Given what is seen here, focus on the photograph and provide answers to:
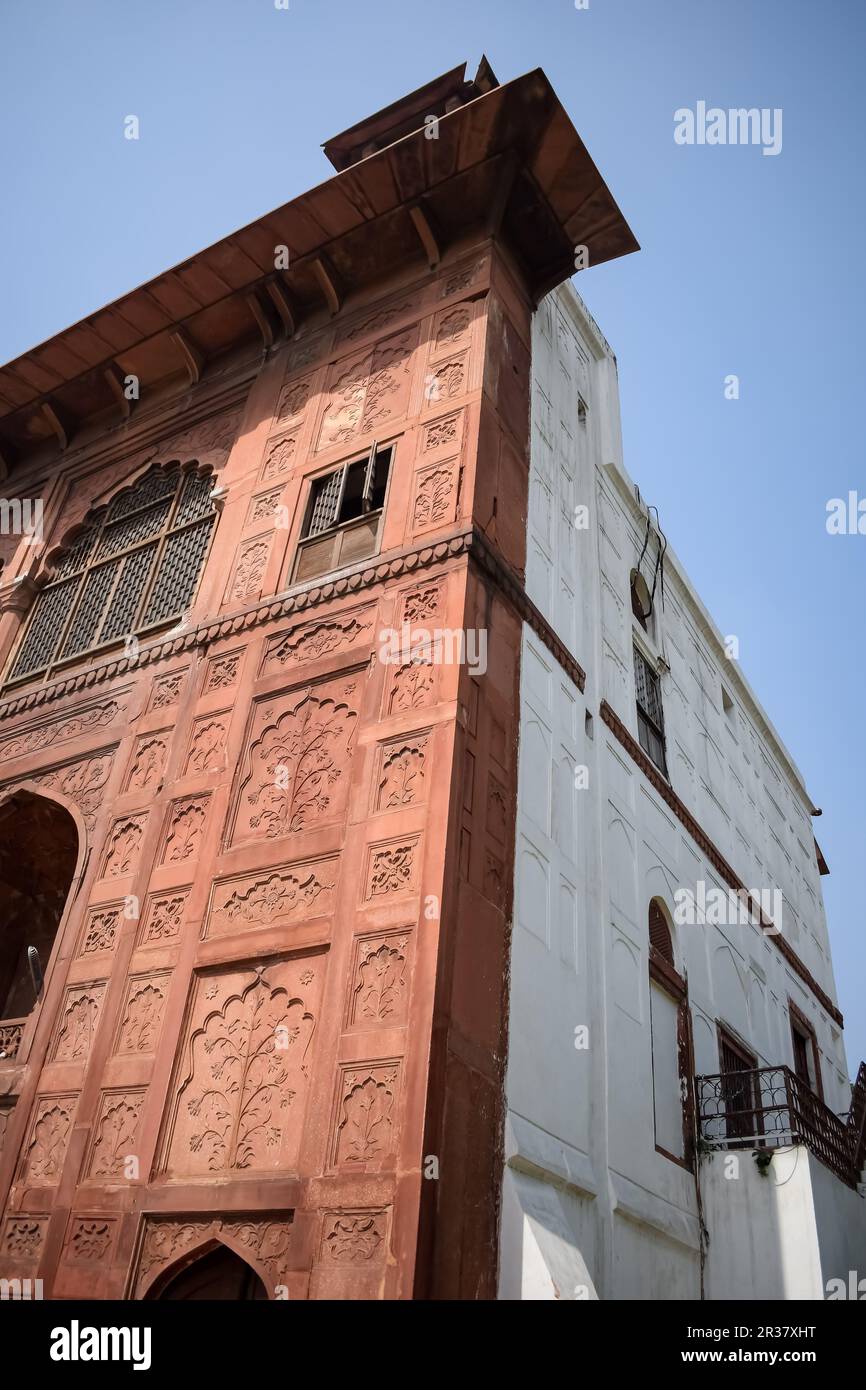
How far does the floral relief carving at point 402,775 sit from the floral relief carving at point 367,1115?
65.2 inches

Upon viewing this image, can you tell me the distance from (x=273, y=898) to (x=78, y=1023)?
174 centimetres

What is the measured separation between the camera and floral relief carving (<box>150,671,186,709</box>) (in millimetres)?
8789

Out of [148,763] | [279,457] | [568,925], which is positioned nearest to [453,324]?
[279,457]

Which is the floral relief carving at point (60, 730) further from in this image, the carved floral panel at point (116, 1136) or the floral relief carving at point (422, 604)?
the carved floral panel at point (116, 1136)

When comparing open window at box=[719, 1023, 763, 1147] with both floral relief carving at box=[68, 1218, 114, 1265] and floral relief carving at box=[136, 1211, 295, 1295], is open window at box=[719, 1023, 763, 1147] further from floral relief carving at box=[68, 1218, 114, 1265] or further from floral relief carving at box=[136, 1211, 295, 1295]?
floral relief carving at box=[68, 1218, 114, 1265]

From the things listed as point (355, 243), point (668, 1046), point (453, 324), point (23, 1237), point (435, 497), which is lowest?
point (23, 1237)

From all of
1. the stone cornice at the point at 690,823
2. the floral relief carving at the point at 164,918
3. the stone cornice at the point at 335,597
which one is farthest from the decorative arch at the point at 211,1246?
the stone cornice at the point at 690,823

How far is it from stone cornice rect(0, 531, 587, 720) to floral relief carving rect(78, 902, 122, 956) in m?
2.34

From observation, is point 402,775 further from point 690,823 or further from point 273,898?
point 690,823

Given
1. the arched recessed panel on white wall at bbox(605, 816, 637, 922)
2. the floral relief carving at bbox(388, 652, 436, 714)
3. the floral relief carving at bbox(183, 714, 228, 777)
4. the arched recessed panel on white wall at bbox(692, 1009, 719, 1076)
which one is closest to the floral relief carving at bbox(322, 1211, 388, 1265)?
the floral relief carving at bbox(388, 652, 436, 714)

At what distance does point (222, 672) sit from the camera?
8.57 meters

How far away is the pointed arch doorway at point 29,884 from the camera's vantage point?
9.45 meters

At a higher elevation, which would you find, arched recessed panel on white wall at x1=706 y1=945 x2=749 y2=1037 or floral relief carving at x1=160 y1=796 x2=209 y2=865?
arched recessed panel on white wall at x1=706 y1=945 x2=749 y2=1037
